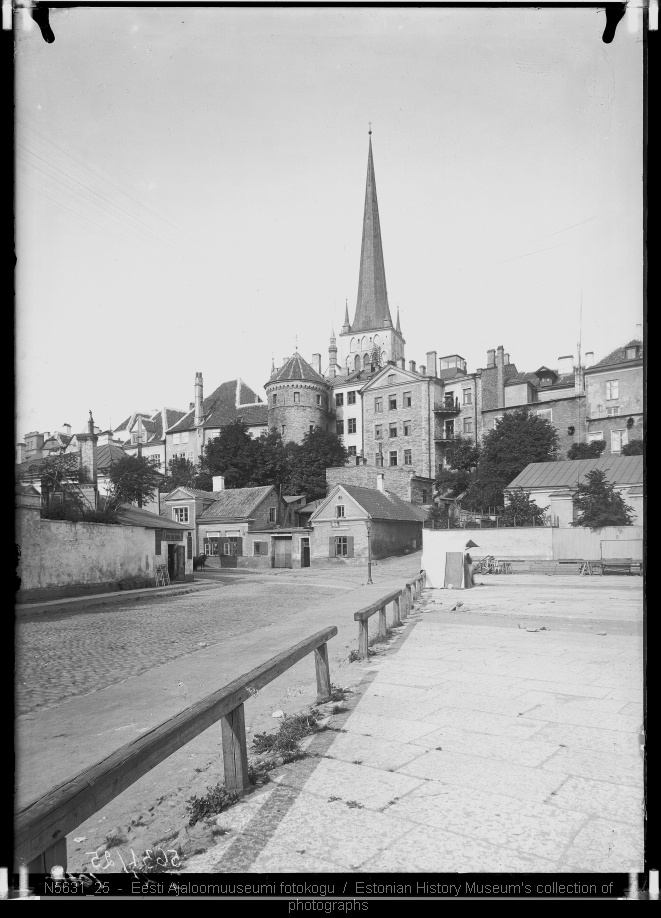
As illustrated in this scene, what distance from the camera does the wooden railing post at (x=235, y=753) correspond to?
386 cm

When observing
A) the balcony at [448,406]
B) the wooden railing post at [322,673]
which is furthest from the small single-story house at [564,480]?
the wooden railing post at [322,673]

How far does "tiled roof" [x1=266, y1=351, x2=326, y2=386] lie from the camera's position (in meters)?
65.9

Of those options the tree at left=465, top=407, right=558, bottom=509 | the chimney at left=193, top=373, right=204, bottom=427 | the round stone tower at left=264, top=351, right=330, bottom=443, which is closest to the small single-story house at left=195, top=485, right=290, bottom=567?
the tree at left=465, top=407, right=558, bottom=509

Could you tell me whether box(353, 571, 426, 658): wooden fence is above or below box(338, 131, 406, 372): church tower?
below

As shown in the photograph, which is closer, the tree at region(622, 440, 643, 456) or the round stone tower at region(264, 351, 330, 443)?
the tree at region(622, 440, 643, 456)

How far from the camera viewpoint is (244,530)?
44.7 metres

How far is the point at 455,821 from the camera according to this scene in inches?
131

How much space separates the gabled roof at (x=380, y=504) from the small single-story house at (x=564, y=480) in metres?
9.74

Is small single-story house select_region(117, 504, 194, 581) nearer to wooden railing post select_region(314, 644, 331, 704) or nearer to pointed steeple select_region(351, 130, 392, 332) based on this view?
wooden railing post select_region(314, 644, 331, 704)

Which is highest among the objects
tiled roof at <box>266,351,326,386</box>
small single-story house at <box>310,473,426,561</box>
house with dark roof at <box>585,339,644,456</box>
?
tiled roof at <box>266,351,326,386</box>

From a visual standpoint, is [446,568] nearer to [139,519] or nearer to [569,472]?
[139,519]

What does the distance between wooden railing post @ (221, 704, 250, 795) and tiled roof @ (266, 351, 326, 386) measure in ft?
205

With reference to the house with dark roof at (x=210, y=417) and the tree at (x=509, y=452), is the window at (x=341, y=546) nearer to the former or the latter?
the tree at (x=509, y=452)

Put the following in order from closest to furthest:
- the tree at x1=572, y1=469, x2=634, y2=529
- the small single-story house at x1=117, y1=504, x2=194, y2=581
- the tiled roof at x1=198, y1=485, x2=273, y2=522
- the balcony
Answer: the small single-story house at x1=117, y1=504, x2=194, y2=581, the tree at x1=572, y1=469, x2=634, y2=529, the tiled roof at x1=198, y1=485, x2=273, y2=522, the balcony
